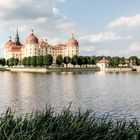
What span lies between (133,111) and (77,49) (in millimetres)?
114716

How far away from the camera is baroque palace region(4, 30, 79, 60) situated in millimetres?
126062

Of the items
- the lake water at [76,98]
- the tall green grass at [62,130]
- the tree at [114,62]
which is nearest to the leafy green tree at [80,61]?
the tree at [114,62]

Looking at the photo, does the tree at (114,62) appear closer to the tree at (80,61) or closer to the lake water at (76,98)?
the tree at (80,61)

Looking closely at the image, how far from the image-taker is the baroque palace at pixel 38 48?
4963 inches

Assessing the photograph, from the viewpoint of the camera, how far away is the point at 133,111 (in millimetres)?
18531

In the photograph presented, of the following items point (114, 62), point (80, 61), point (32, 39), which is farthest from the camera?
point (32, 39)

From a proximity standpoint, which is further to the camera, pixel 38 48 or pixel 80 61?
pixel 38 48

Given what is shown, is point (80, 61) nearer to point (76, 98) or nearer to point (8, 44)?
point (8, 44)

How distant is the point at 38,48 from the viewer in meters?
127

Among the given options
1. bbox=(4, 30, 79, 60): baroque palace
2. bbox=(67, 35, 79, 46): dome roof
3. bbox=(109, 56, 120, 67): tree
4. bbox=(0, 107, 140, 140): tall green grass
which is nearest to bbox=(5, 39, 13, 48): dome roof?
bbox=(4, 30, 79, 60): baroque palace

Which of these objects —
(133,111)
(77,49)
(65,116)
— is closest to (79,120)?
(65,116)

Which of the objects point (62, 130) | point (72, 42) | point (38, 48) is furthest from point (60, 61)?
point (62, 130)

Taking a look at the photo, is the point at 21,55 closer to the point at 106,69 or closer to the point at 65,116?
the point at 106,69

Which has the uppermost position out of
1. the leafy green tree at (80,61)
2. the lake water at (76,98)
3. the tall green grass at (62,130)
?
the leafy green tree at (80,61)
